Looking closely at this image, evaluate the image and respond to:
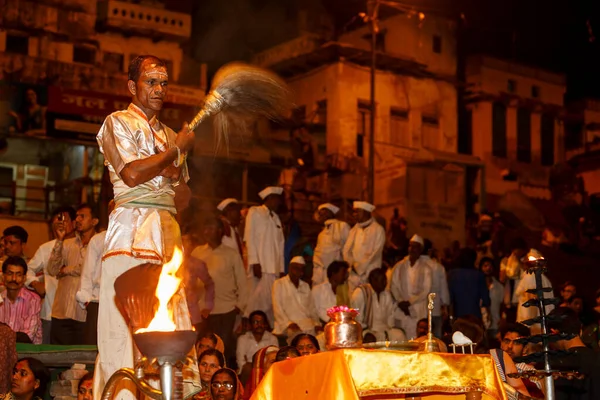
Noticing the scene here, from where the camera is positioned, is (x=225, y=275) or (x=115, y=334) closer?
(x=115, y=334)

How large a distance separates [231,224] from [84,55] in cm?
1834

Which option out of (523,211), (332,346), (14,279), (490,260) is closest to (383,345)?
(332,346)

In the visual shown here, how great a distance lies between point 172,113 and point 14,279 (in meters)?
17.0

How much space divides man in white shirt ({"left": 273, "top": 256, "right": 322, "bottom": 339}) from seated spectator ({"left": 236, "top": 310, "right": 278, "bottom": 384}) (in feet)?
3.24

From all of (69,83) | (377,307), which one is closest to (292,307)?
(377,307)

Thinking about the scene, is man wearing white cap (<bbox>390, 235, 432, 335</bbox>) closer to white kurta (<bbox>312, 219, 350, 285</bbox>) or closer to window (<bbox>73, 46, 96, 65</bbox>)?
white kurta (<bbox>312, 219, 350, 285</bbox>)

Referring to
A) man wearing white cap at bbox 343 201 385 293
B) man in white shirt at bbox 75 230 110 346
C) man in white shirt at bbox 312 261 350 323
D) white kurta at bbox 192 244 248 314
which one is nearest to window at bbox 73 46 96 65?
man wearing white cap at bbox 343 201 385 293

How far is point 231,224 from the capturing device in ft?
49.9

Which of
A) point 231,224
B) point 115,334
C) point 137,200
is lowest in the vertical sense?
point 115,334

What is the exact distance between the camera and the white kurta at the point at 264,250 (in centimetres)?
1513

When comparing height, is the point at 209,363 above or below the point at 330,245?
below

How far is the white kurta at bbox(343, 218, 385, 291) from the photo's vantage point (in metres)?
15.8

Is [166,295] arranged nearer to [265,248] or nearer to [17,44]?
[265,248]

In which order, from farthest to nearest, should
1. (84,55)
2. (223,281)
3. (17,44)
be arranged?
(84,55), (17,44), (223,281)
